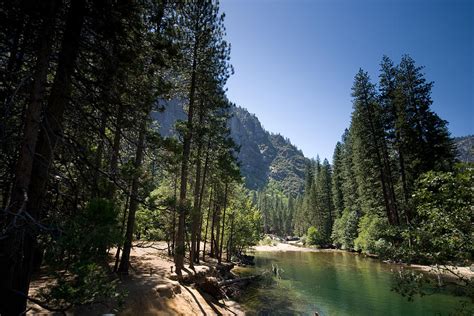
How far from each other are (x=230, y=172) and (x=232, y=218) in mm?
10689

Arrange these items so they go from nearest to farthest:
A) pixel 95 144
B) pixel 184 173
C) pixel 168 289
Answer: pixel 95 144 < pixel 168 289 < pixel 184 173

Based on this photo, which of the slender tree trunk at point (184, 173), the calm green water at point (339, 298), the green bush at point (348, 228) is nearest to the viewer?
the slender tree trunk at point (184, 173)

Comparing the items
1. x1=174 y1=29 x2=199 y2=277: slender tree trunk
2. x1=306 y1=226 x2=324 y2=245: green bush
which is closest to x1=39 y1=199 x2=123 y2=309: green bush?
x1=174 y1=29 x2=199 y2=277: slender tree trunk

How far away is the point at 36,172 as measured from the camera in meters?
5.45

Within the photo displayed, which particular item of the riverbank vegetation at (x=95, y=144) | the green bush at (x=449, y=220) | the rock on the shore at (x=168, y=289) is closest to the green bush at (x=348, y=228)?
the riverbank vegetation at (x=95, y=144)

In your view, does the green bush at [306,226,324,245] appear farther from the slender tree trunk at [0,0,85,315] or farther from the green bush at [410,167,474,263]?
the slender tree trunk at [0,0,85,315]

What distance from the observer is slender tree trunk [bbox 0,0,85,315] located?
457 cm

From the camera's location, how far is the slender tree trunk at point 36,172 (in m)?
4.57

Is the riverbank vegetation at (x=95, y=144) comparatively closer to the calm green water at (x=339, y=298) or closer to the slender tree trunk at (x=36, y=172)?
the slender tree trunk at (x=36, y=172)

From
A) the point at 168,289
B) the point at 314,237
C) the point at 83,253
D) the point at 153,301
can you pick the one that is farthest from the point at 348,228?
the point at 83,253

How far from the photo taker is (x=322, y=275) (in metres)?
26.4

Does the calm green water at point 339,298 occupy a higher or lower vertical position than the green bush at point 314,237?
lower

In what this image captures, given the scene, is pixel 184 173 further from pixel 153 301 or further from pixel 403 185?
pixel 403 185

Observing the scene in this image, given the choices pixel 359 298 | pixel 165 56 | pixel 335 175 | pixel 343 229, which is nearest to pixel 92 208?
pixel 165 56
